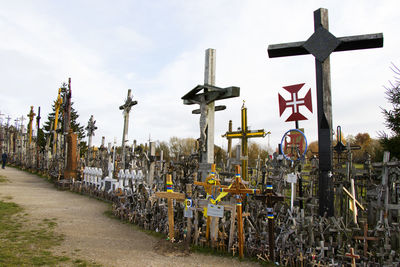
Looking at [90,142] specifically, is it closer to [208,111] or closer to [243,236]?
[208,111]

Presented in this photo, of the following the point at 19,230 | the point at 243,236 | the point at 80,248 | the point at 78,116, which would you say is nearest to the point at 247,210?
the point at 243,236

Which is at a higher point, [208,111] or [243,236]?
[208,111]

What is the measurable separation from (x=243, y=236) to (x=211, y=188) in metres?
1.25

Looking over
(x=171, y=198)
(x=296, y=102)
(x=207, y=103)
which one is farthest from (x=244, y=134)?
(x=171, y=198)

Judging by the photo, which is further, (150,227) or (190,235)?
(150,227)

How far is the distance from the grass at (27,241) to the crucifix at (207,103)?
4.21 m

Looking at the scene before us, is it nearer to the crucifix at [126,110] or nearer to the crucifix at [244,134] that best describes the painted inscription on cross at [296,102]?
the crucifix at [244,134]

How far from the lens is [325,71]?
6113mm

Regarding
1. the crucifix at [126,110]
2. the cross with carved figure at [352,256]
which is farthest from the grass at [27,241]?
the crucifix at [126,110]

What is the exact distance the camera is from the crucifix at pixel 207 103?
8461mm

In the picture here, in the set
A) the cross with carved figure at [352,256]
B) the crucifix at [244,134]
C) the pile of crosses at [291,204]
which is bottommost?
the cross with carved figure at [352,256]

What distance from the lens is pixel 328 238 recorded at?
5445 millimetres

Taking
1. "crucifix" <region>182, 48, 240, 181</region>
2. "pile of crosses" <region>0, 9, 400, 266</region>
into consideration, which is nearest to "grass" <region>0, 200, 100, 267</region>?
"pile of crosses" <region>0, 9, 400, 266</region>

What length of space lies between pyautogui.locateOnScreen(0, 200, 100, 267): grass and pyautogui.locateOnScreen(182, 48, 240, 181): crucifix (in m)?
4.21
